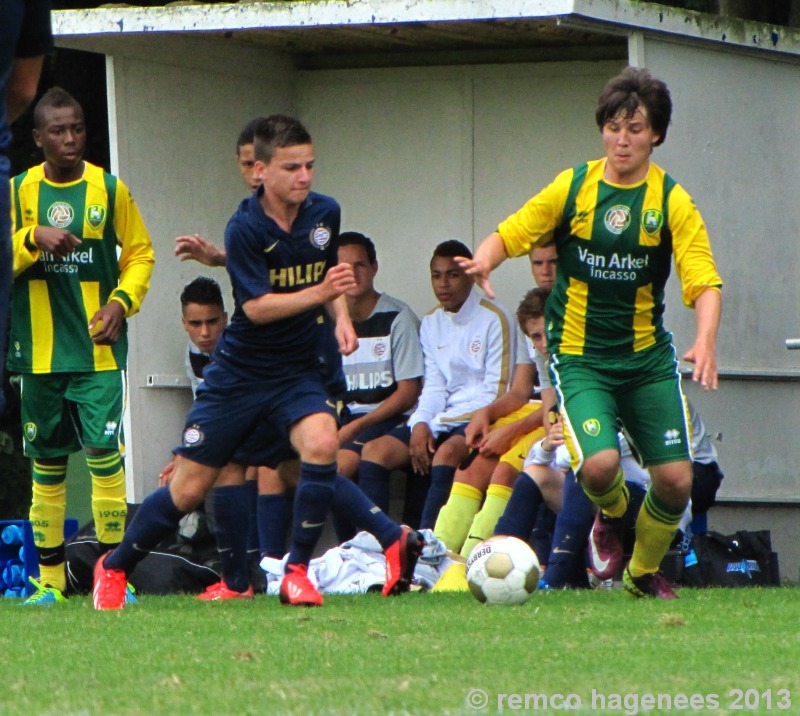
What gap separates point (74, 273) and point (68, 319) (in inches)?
9.2

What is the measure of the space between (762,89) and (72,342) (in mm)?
3900

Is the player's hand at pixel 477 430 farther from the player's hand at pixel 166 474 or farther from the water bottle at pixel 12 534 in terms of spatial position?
the water bottle at pixel 12 534

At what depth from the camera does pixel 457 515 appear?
858 centimetres

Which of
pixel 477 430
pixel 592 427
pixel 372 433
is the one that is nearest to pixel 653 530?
pixel 592 427

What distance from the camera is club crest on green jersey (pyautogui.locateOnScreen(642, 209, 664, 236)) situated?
21.2 feet

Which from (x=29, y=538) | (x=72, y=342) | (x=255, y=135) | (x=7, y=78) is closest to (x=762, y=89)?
(x=255, y=135)

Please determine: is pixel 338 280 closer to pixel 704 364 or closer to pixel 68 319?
pixel 704 364

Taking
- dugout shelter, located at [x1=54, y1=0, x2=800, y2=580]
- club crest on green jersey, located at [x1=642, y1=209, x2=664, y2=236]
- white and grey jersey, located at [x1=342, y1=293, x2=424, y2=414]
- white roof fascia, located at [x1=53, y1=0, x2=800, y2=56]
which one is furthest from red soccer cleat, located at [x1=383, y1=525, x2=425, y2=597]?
white roof fascia, located at [x1=53, y1=0, x2=800, y2=56]

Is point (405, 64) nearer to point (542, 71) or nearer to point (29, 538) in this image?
point (542, 71)

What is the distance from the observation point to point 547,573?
7.79m

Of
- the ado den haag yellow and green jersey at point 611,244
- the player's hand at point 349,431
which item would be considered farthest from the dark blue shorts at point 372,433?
the ado den haag yellow and green jersey at point 611,244

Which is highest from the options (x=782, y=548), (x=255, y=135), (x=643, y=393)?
(x=255, y=135)

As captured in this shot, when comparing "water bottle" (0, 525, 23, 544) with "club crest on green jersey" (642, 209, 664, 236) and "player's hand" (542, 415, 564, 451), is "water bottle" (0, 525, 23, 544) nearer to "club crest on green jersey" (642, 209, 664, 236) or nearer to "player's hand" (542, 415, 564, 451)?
"player's hand" (542, 415, 564, 451)

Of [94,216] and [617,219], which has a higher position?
[94,216]
